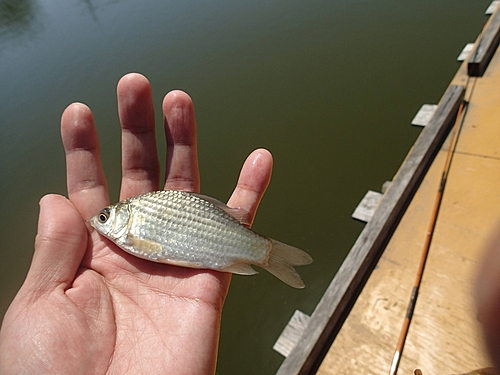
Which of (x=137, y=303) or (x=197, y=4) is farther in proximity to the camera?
(x=197, y=4)

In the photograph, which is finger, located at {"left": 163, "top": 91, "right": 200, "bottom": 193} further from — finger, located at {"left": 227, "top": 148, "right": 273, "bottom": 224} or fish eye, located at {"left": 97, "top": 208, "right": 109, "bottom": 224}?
fish eye, located at {"left": 97, "top": 208, "right": 109, "bottom": 224}

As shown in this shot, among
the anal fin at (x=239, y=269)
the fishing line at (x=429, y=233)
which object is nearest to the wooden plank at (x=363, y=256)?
the fishing line at (x=429, y=233)

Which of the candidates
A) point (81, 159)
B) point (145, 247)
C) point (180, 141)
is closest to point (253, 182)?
point (180, 141)

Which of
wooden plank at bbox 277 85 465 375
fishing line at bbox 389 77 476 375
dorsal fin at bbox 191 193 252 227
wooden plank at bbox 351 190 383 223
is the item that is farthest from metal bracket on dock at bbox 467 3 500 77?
dorsal fin at bbox 191 193 252 227

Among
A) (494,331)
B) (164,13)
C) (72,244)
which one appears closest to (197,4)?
(164,13)

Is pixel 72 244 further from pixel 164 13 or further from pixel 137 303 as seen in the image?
pixel 164 13

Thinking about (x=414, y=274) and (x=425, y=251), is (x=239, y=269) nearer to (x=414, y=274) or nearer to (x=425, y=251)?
(x=414, y=274)

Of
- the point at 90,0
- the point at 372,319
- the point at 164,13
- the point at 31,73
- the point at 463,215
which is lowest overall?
the point at 372,319
